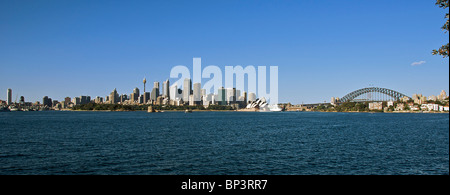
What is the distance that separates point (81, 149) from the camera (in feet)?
83.2

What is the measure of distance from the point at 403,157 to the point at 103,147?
74.9 ft

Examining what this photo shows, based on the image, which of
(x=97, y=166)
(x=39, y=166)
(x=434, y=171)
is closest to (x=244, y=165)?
(x=97, y=166)

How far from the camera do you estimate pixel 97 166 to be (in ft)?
61.3
